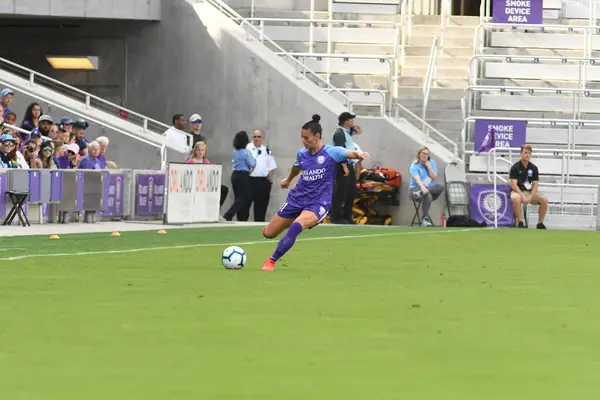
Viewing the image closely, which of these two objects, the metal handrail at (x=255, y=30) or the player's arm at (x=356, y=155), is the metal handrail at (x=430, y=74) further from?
the player's arm at (x=356, y=155)

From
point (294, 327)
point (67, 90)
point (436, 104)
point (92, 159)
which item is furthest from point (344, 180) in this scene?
point (294, 327)

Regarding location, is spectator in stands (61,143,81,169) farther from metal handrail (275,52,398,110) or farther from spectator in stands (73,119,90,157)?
metal handrail (275,52,398,110)

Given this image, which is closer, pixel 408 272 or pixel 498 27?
pixel 408 272

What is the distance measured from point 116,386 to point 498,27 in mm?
29238

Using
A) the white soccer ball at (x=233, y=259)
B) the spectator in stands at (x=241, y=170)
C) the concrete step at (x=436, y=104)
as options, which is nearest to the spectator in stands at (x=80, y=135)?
the spectator in stands at (x=241, y=170)

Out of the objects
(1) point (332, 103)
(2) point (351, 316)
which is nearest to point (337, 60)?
(1) point (332, 103)

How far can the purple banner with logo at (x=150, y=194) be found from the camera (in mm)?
27453

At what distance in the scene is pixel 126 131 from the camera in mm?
31562

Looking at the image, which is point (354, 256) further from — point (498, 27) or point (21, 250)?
point (498, 27)

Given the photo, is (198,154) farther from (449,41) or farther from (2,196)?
(449,41)

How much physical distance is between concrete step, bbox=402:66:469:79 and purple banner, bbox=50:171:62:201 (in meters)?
13.4

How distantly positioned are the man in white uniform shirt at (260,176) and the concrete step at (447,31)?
8.26 metres

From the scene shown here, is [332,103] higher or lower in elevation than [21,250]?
higher

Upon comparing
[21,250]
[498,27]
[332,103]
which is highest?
[498,27]
